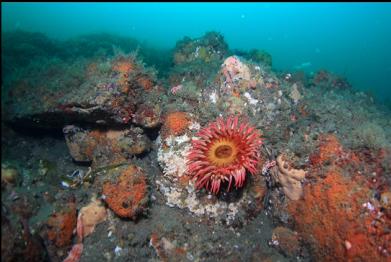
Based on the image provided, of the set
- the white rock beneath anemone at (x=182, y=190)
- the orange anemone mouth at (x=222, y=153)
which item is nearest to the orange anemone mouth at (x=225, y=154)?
the orange anemone mouth at (x=222, y=153)

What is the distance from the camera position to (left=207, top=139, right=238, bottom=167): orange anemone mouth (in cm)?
567

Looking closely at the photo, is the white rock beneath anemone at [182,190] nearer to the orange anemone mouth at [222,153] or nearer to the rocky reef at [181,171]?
the rocky reef at [181,171]

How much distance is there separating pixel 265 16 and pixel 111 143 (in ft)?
548

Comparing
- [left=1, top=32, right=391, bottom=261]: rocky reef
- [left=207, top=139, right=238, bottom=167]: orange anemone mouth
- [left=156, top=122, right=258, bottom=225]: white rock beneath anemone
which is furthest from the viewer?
[left=156, top=122, right=258, bottom=225]: white rock beneath anemone

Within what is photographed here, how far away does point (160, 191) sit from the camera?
6684 mm

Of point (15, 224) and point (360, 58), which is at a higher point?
point (15, 224)

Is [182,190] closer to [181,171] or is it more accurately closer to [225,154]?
[181,171]

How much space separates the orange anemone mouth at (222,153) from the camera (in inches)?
223

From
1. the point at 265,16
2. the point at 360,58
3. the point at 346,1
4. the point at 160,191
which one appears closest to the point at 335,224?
the point at 160,191

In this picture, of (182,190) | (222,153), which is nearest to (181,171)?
(182,190)

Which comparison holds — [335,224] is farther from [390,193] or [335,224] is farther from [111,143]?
[111,143]

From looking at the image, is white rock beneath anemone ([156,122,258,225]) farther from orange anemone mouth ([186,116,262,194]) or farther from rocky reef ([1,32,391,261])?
orange anemone mouth ([186,116,262,194])

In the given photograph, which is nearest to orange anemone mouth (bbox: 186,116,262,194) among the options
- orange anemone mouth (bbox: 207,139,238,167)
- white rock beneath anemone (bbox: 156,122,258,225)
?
orange anemone mouth (bbox: 207,139,238,167)

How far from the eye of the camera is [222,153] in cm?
585
